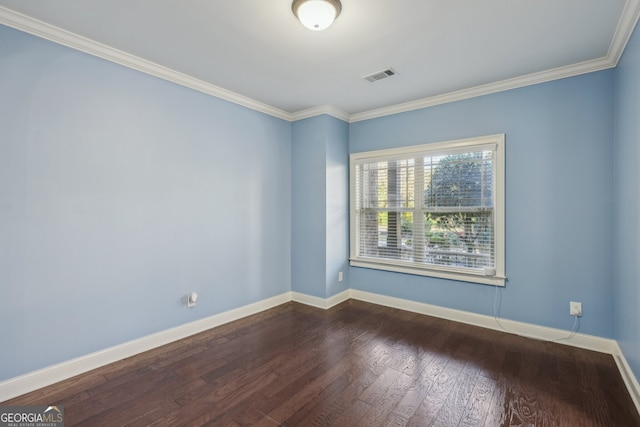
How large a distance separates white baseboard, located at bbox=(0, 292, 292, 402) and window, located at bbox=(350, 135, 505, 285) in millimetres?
1994

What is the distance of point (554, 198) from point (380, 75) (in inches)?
82.4

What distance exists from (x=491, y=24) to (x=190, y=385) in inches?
137

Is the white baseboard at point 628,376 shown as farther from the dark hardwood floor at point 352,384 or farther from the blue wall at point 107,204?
the blue wall at point 107,204

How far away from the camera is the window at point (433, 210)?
10.9 feet

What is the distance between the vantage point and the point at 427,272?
3725 millimetres

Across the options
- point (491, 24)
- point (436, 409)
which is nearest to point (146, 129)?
point (491, 24)

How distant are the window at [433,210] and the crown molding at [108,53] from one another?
78.2 inches

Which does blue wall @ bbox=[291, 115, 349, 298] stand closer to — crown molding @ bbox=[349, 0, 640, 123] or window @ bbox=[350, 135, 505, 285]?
window @ bbox=[350, 135, 505, 285]

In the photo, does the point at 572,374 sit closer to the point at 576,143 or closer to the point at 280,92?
the point at 576,143

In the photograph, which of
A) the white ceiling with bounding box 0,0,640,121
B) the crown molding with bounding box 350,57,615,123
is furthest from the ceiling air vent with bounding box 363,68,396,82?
the crown molding with bounding box 350,57,615,123

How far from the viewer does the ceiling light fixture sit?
75.1 inches

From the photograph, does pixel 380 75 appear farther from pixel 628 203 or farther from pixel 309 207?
pixel 628 203

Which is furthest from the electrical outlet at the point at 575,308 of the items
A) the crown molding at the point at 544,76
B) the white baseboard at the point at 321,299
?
the white baseboard at the point at 321,299

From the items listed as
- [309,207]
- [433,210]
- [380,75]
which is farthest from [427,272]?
[380,75]
